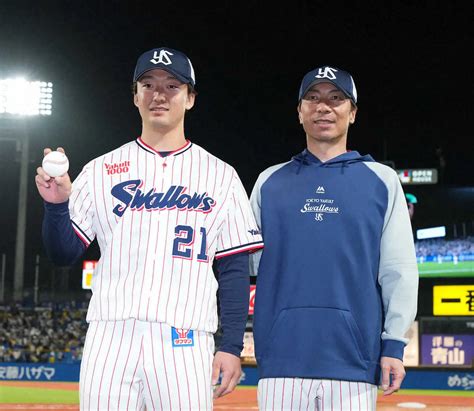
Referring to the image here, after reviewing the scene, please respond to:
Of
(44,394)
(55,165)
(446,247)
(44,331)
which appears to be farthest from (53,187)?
(446,247)

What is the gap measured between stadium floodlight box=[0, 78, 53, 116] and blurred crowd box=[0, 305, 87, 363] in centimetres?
604

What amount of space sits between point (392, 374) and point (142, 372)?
3.34 feet

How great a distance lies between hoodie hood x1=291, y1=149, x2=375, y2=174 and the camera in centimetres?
321

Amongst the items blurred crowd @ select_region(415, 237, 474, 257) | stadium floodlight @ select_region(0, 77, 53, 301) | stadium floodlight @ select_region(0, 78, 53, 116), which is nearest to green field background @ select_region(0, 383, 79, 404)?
stadium floodlight @ select_region(0, 77, 53, 301)

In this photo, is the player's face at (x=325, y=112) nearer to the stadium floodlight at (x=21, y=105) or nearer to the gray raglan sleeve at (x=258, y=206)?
the gray raglan sleeve at (x=258, y=206)

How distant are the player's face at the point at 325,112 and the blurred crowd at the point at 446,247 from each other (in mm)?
20473

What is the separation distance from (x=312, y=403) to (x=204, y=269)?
0.70 m

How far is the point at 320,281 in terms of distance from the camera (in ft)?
9.73

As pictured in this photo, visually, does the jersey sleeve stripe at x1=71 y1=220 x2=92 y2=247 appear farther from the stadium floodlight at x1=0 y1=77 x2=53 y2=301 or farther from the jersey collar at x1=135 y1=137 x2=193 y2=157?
the stadium floodlight at x1=0 y1=77 x2=53 y2=301

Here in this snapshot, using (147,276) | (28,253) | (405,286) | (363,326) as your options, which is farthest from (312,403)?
(28,253)

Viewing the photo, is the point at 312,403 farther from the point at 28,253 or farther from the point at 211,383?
the point at 28,253

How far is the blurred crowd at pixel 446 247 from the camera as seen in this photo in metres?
22.8

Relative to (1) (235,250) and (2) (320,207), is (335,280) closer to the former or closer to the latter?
(2) (320,207)

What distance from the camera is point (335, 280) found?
117 inches
